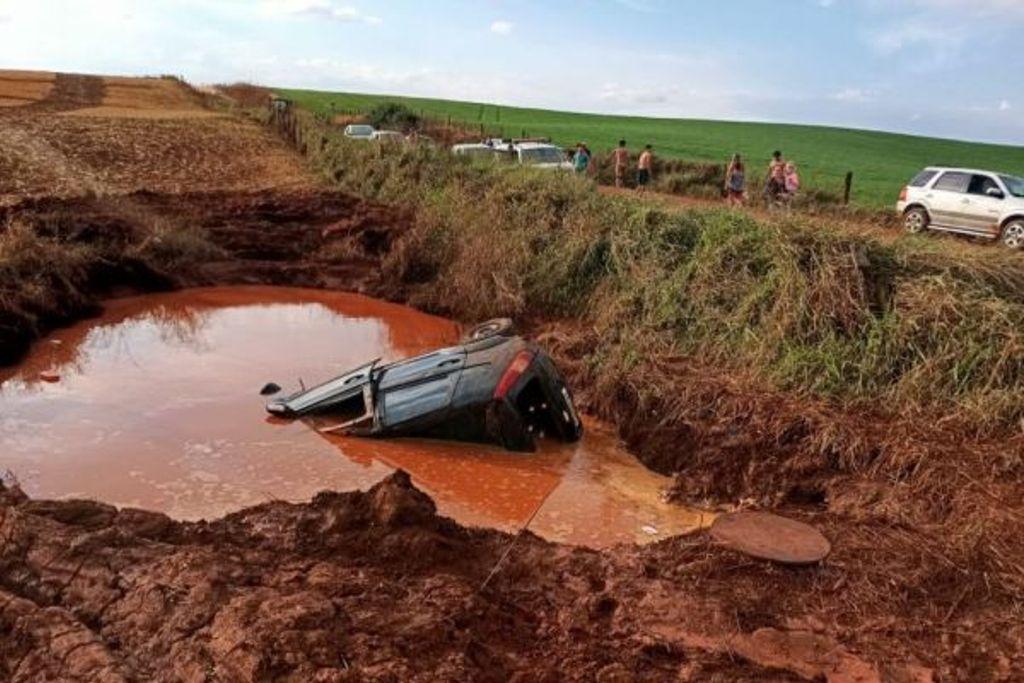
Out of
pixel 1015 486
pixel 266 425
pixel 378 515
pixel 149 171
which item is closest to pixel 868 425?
pixel 1015 486

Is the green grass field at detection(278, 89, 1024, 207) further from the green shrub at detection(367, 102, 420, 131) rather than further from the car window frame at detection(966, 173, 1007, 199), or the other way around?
the car window frame at detection(966, 173, 1007, 199)

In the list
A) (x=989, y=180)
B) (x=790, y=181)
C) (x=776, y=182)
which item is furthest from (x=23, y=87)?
(x=989, y=180)

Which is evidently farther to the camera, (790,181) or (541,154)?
(541,154)

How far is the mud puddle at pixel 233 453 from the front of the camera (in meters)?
8.59

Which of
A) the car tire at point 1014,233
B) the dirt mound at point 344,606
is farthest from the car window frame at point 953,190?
the dirt mound at point 344,606

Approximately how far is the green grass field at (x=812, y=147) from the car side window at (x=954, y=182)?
31.2 ft

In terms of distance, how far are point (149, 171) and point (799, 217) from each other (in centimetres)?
2398

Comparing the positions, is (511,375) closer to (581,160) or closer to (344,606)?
(344,606)

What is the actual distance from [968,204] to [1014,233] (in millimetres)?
1201

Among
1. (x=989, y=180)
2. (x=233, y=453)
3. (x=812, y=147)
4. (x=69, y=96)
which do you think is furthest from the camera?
(x=812, y=147)

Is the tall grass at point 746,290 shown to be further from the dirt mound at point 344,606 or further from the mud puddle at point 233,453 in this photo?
the dirt mound at point 344,606

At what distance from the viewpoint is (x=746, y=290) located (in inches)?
467

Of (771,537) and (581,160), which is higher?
(581,160)

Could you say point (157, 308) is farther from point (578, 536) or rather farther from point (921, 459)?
point (921, 459)
